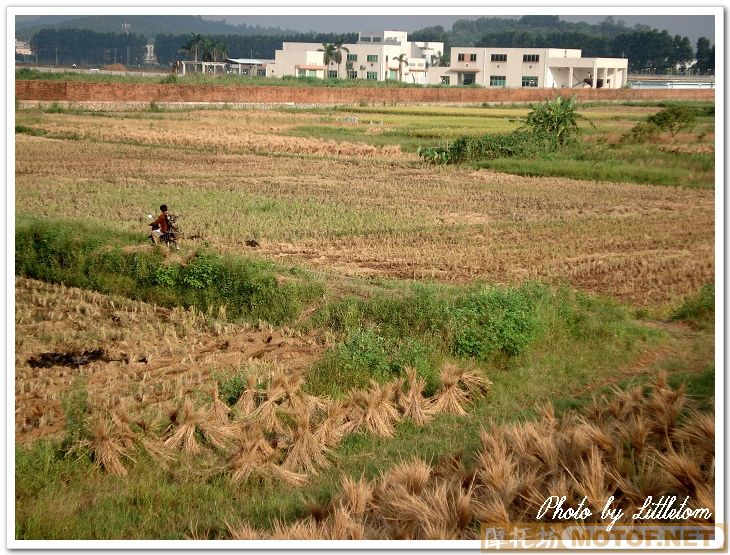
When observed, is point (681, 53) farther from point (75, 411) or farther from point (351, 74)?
point (351, 74)

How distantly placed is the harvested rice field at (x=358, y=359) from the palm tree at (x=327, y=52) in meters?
2.93

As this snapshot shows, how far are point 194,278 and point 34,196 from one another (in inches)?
244

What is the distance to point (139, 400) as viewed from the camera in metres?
6.91

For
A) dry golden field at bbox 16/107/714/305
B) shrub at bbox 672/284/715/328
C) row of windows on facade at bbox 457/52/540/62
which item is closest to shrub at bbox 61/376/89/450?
dry golden field at bbox 16/107/714/305

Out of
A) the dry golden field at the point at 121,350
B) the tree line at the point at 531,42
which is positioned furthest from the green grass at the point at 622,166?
the dry golden field at the point at 121,350

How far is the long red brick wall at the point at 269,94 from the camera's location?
21453 mm

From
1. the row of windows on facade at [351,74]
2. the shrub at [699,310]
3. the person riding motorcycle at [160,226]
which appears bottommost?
the shrub at [699,310]

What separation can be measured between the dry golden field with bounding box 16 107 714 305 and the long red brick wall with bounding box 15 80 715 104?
1099 millimetres

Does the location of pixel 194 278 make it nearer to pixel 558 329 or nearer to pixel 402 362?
pixel 402 362

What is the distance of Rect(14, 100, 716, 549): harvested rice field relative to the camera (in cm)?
479

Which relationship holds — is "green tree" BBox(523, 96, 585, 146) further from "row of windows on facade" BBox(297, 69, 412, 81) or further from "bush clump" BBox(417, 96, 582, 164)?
"row of windows on facade" BBox(297, 69, 412, 81)

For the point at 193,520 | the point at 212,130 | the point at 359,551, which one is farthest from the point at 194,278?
the point at 212,130

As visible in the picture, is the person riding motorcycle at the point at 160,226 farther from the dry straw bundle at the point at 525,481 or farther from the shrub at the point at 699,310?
the dry straw bundle at the point at 525,481

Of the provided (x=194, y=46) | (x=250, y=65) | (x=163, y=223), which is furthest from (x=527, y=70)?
(x=163, y=223)
